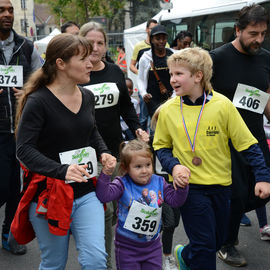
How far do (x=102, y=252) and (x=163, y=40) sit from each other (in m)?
4.63

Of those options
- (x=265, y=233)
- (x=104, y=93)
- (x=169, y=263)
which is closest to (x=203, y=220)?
(x=169, y=263)

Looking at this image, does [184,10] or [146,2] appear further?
[146,2]

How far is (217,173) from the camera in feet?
10.4

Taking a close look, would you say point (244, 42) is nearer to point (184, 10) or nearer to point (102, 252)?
point (102, 252)

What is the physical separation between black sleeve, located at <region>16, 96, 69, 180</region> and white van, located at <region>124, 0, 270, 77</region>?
6.35m

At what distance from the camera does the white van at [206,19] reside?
9.73 meters

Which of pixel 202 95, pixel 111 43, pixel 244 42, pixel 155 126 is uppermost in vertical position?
pixel 244 42

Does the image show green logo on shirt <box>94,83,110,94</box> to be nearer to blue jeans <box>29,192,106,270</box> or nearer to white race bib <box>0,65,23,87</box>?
white race bib <box>0,65,23,87</box>

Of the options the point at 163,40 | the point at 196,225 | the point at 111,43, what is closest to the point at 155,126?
the point at 196,225

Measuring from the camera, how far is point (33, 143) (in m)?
2.70

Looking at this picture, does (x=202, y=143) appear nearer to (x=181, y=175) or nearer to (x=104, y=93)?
(x=181, y=175)

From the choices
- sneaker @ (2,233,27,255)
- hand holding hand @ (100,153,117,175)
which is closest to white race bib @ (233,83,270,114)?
hand holding hand @ (100,153,117,175)

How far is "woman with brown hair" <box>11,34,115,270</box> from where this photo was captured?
2688 millimetres

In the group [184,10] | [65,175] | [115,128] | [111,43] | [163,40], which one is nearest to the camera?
[65,175]
